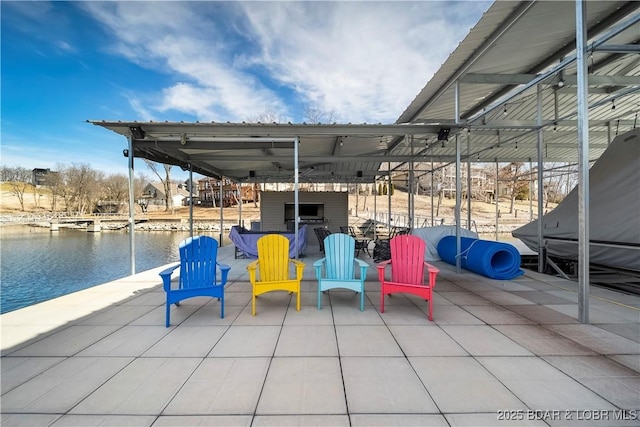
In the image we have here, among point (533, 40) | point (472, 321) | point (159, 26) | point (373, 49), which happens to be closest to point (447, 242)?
point (472, 321)

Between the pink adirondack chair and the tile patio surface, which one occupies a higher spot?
the pink adirondack chair

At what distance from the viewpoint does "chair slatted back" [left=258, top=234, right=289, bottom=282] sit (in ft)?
11.4

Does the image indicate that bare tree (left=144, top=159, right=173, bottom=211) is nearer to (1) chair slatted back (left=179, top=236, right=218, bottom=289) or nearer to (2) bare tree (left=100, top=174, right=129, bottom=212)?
(2) bare tree (left=100, top=174, right=129, bottom=212)

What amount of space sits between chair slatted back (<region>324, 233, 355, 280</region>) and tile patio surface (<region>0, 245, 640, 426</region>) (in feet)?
1.32

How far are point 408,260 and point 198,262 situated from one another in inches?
100

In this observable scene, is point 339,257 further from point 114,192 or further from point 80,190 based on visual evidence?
point 114,192

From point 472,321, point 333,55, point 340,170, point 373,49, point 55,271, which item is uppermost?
point 333,55

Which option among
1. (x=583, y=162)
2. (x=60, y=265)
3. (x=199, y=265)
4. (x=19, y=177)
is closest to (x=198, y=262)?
(x=199, y=265)

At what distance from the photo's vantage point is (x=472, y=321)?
2.98 meters

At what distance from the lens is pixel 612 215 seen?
4578 millimetres

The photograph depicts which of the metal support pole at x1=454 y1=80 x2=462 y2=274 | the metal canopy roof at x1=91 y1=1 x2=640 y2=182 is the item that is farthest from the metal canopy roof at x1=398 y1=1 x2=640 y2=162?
the metal support pole at x1=454 y1=80 x2=462 y2=274

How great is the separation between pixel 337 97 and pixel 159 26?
14.6 meters

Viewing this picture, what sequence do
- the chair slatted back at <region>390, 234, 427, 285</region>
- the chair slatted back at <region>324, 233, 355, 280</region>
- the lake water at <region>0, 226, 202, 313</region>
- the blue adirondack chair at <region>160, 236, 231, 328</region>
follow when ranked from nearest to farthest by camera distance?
the blue adirondack chair at <region>160, 236, 231, 328</region>, the chair slatted back at <region>390, 234, 427, 285</region>, the chair slatted back at <region>324, 233, 355, 280</region>, the lake water at <region>0, 226, 202, 313</region>

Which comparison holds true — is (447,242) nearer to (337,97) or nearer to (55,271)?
(55,271)
